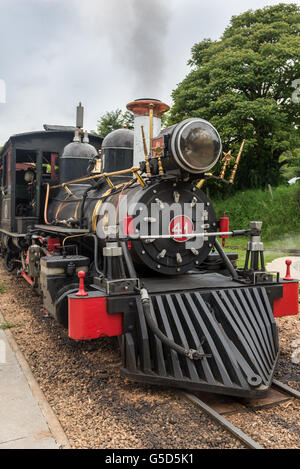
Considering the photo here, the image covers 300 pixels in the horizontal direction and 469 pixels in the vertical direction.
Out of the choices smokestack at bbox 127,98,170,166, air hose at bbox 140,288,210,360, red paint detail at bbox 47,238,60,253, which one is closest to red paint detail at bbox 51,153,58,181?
red paint detail at bbox 47,238,60,253

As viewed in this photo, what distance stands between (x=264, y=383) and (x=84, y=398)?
148cm

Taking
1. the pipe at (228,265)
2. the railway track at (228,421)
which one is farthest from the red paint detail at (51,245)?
the railway track at (228,421)

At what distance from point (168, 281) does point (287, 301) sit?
4.17 feet

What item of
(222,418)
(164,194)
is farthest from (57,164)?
(222,418)

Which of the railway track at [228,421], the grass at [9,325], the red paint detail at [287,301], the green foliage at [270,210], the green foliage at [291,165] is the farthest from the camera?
the green foliage at [291,165]

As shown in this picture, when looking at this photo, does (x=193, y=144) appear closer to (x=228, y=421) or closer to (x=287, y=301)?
(x=287, y=301)

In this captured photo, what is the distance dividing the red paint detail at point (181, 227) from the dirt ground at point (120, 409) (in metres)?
1.45

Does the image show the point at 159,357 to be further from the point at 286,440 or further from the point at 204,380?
the point at 286,440

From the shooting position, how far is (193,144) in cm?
394

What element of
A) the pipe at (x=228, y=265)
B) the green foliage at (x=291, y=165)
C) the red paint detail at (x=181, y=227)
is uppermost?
the green foliage at (x=291, y=165)

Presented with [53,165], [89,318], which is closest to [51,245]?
[89,318]

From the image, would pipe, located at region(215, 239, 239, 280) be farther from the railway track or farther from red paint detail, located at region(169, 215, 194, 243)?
the railway track

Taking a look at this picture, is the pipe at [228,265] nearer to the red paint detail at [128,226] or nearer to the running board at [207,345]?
the running board at [207,345]

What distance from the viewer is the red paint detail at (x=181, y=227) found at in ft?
13.8
